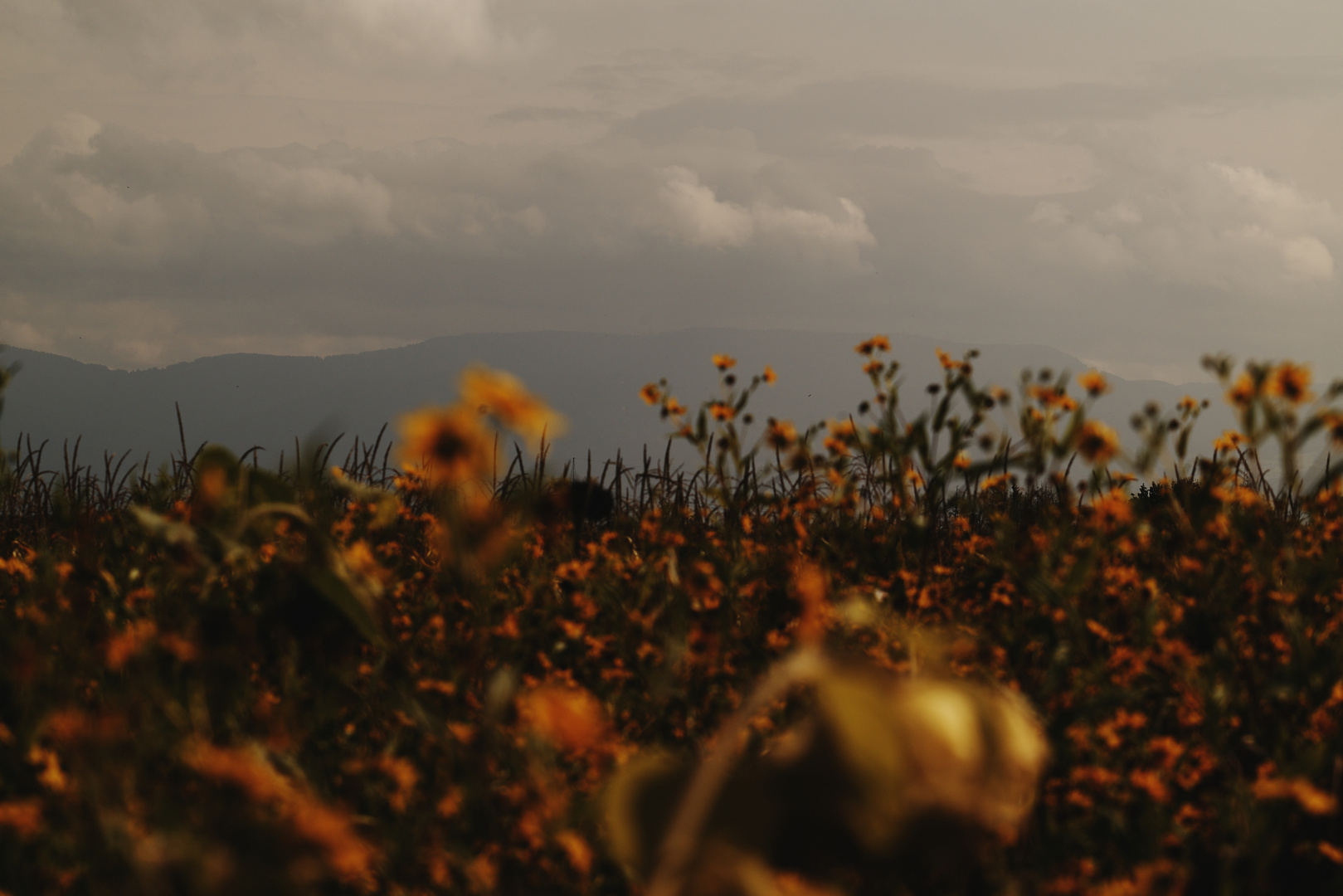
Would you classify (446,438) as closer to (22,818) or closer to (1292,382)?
(22,818)

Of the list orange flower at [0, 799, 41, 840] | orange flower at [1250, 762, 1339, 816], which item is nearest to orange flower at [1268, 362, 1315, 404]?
orange flower at [1250, 762, 1339, 816]

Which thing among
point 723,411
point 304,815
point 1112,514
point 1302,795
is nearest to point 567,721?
point 304,815

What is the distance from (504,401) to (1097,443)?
234cm

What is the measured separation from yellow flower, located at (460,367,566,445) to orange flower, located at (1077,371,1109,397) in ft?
7.78

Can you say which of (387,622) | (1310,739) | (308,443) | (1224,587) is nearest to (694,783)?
(387,622)

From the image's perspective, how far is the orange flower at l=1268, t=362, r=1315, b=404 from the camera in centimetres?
296

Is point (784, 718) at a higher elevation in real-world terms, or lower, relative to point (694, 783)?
lower

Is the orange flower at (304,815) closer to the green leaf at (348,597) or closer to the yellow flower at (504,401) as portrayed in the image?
the yellow flower at (504,401)

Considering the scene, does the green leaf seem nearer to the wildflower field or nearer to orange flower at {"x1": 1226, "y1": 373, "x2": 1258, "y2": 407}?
the wildflower field

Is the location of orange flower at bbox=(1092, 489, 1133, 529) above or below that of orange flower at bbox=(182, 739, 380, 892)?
above

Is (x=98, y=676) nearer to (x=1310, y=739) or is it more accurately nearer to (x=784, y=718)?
(x=784, y=718)

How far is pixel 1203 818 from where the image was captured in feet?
5.95

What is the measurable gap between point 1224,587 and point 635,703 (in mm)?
1879

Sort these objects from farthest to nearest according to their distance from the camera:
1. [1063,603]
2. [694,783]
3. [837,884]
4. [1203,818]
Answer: [1063,603] < [1203,818] < [837,884] < [694,783]
